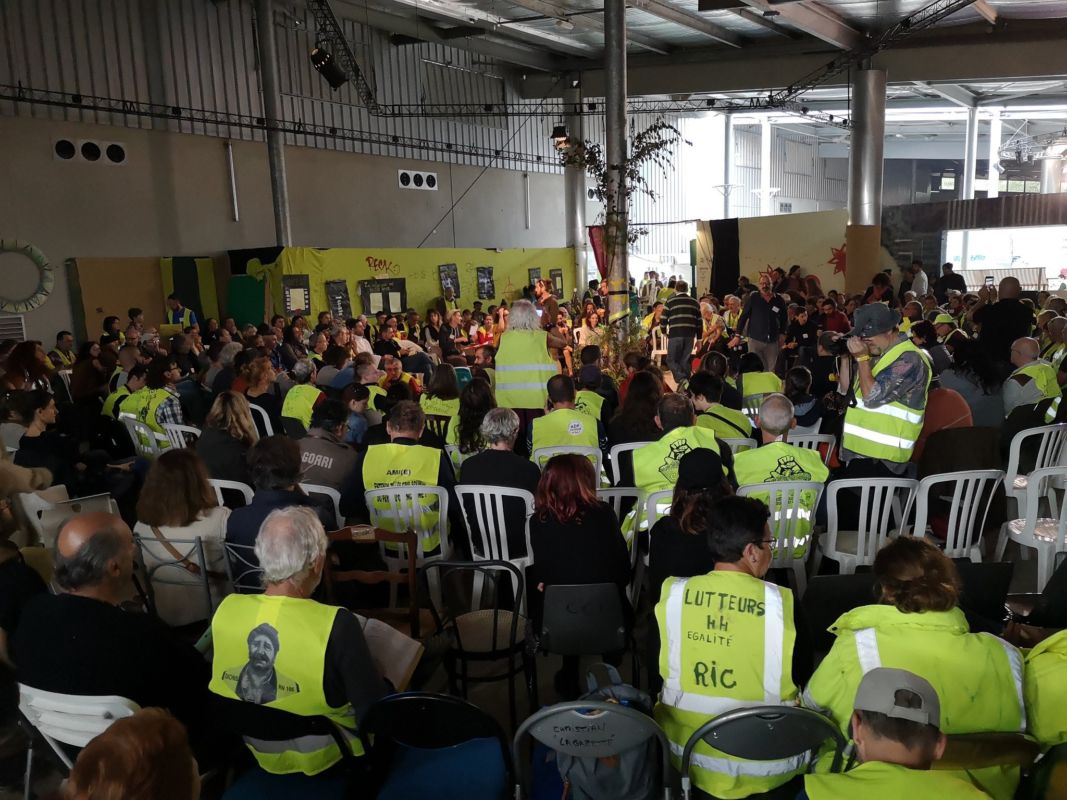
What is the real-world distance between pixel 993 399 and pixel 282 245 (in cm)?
1106

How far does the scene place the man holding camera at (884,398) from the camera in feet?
13.0

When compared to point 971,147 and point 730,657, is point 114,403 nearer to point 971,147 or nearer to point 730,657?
point 730,657

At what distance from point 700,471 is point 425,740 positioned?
1.35 meters

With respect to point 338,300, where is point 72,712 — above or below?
below

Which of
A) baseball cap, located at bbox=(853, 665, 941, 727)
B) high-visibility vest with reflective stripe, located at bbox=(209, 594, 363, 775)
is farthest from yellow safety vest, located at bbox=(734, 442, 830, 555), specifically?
high-visibility vest with reflective stripe, located at bbox=(209, 594, 363, 775)

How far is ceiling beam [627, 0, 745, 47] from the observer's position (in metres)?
12.9

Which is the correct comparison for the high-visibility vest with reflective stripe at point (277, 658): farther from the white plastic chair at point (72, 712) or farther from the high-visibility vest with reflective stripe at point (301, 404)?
the high-visibility vest with reflective stripe at point (301, 404)

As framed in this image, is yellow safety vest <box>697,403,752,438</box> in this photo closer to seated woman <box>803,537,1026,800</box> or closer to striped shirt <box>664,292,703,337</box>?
seated woman <box>803,537,1026,800</box>

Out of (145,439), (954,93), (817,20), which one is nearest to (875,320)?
(145,439)

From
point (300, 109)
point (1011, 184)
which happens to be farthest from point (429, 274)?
point (1011, 184)

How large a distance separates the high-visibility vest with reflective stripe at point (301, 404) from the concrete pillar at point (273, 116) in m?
8.24

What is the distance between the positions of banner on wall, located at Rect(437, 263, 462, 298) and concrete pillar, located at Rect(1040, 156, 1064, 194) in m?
20.5

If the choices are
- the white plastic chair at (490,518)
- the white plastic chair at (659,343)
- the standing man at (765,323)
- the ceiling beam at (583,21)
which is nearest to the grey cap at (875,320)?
the white plastic chair at (490,518)

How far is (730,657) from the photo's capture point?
2041mm
